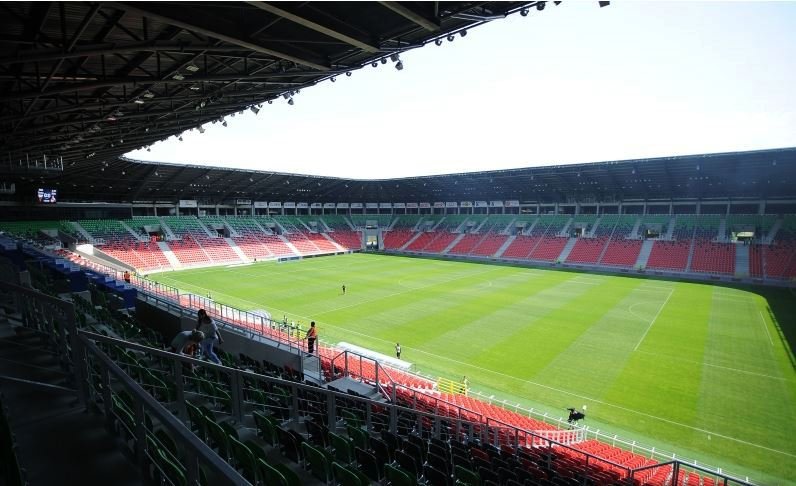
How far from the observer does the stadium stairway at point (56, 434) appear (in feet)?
10.5

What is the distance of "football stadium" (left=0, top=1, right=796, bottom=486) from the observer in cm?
512

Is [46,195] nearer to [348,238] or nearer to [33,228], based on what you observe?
[33,228]

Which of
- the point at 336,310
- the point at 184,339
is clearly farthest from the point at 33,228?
the point at 184,339

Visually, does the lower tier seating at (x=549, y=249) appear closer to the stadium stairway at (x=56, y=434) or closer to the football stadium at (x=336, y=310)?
the football stadium at (x=336, y=310)

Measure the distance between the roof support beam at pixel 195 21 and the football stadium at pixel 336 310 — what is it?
50mm

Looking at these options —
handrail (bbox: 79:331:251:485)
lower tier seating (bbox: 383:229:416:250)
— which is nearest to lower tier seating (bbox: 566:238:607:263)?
lower tier seating (bbox: 383:229:416:250)

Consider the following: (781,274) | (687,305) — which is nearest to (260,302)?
(687,305)

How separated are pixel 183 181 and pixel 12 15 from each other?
146 ft

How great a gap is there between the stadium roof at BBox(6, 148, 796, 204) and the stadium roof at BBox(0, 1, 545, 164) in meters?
22.6

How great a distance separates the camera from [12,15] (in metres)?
7.43

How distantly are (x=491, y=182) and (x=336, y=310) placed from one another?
113ft

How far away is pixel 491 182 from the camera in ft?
177

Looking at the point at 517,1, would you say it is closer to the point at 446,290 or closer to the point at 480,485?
the point at 480,485

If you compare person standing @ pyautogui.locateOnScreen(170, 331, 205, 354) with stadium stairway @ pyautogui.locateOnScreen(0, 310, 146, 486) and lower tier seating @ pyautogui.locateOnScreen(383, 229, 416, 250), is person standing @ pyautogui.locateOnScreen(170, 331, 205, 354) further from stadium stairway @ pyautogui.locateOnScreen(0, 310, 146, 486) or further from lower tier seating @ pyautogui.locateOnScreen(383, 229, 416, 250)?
lower tier seating @ pyautogui.locateOnScreen(383, 229, 416, 250)
